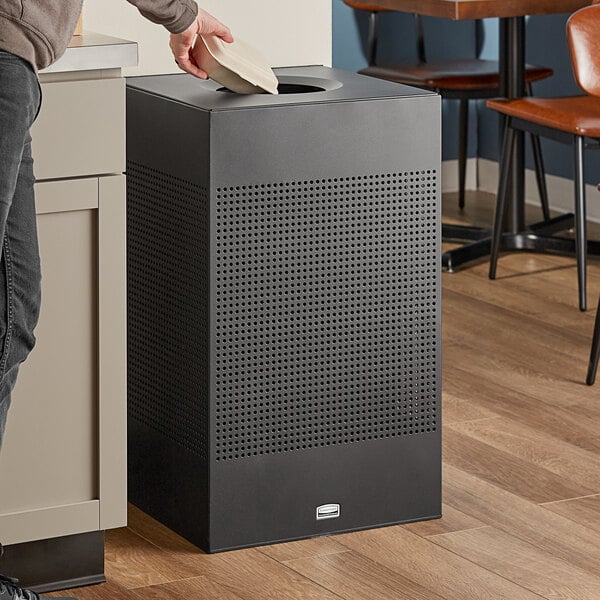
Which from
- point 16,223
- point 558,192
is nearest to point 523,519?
point 16,223

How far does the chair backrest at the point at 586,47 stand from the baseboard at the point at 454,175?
1.90 meters

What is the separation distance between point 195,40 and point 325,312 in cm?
51

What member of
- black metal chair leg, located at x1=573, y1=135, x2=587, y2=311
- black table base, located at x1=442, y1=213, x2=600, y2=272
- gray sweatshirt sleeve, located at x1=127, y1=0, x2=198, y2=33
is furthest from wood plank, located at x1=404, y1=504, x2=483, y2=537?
black table base, located at x1=442, y1=213, x2=600, y2=272

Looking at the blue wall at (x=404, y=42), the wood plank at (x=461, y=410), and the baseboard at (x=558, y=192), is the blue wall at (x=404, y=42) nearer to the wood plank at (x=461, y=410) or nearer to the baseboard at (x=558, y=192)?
the baseboard at (x=558, y=192)

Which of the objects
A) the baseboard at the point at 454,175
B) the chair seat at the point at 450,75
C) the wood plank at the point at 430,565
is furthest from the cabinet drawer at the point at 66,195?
the baseboard at the point at 454,175

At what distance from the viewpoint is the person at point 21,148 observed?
5.56 ft

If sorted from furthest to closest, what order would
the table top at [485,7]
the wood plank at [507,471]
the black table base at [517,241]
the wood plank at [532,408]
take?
the black table base at [517,241], the table top at [485,7], the wood plank at [532,408], the wood plank at [507,471]

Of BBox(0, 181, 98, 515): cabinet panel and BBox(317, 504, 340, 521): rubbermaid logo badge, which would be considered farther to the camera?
BBox(317, 504, 340, 521): rubbermaid logo badge

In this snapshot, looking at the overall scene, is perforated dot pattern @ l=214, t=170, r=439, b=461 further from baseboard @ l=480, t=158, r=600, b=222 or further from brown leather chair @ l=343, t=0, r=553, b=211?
baseboard @ l=480, t=158, r=600, b=222

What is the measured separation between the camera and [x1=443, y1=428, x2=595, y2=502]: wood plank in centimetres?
274

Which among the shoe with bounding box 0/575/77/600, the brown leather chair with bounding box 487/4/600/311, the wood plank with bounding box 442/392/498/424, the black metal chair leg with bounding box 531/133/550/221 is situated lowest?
the wood plank with bounding box 442/392/498/424

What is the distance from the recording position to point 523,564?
2420mm

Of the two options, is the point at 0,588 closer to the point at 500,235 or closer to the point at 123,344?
the point at 123,344

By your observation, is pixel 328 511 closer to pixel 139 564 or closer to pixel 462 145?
pixel 139 564
